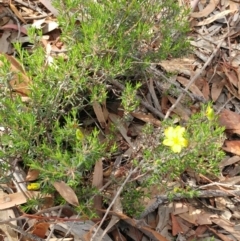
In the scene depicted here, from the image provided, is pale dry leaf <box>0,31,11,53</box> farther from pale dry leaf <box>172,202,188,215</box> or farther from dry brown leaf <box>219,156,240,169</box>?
dry brown leaf <box>219,156,240,169</box>

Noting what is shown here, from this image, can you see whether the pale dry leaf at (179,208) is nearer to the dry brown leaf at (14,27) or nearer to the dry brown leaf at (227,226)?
the dry brown leaf at (227,226)

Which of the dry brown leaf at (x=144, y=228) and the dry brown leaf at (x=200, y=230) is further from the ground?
the dry brown leaf at (x=144, y=228)

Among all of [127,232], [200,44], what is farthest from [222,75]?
[127,232]

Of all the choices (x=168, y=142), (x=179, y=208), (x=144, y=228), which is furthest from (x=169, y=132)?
(x=179, y=208)

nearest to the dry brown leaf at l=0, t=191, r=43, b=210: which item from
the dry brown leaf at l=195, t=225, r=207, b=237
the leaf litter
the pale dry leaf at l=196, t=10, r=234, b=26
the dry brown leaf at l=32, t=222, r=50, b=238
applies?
the leaf litter

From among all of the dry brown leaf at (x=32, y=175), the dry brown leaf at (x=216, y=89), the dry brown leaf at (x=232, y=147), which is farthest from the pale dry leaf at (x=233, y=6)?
the dry brown leaf at (x=32, y=175)

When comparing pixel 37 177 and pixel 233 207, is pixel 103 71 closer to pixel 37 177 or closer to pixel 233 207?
pixel 37 177

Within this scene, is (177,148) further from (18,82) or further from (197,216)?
(18,82)
